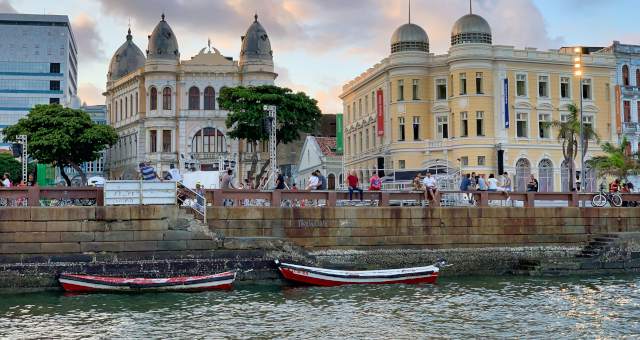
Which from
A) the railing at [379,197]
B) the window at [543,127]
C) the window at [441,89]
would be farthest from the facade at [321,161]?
the railing at [379,197]

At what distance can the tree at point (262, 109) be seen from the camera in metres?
71.2

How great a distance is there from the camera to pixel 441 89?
65.9 metres

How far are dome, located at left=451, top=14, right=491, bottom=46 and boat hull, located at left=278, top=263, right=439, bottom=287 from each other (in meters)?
35.0

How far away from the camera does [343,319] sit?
25094mm

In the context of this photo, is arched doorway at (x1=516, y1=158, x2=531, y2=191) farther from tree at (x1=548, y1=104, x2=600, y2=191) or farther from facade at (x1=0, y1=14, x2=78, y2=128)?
facade at (x1=0, y1=14, x2=78, y2=128)

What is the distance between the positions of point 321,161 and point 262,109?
8976 millimetres

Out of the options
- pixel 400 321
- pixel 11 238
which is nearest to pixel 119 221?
→ pixel 11 238

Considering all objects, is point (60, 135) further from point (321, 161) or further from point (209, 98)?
point (321, 161)

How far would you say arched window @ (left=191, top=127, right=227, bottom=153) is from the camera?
9244 centimetres

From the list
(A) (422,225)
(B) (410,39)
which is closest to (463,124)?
(B) (410,39)

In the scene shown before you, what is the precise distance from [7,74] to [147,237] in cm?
12103

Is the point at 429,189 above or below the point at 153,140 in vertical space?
below

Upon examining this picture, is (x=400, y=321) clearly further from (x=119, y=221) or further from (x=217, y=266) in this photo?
(x=119, y=221)

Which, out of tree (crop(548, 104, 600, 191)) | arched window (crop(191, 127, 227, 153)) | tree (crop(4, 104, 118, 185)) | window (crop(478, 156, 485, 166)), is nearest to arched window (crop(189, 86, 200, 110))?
arched window (crop(191, 127, 227, 153))
